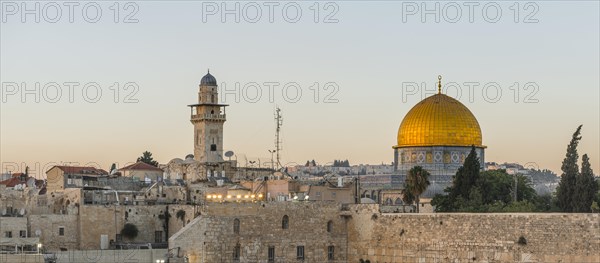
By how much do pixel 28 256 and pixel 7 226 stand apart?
3.69 m

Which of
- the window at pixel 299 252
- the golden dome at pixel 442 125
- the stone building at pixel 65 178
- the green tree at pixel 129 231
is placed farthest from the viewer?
the golden dome at pixel 442 125

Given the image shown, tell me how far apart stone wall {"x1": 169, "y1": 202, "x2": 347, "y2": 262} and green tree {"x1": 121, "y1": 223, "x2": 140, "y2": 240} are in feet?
12.1

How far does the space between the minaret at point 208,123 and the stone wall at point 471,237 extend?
1977 cm

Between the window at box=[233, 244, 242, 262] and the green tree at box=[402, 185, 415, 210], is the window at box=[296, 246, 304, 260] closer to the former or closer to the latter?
the window at box=[233, 244, 242, 262]

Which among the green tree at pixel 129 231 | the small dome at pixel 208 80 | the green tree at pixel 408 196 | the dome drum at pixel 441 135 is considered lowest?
the green tree at pixel 129 231

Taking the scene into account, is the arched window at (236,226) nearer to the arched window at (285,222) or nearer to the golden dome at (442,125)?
the arched window at (285,222)

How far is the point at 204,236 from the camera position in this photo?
38.2 metres

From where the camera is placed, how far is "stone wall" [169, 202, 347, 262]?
3819 cm

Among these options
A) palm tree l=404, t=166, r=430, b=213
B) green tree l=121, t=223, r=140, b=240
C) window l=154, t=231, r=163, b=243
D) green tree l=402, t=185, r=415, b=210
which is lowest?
window l=154, t=231, r=163, b=243

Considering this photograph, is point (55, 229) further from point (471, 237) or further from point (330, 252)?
point (471, 237)

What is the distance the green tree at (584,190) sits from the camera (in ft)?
135

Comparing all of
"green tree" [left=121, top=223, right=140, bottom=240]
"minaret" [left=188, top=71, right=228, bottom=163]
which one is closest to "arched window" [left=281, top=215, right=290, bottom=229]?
"green tree" [left=121, top=223, right=140, bottom=240]

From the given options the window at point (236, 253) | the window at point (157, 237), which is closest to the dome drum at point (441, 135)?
the window at point (157, 237)

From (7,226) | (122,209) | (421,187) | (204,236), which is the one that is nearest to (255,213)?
(204,236)
